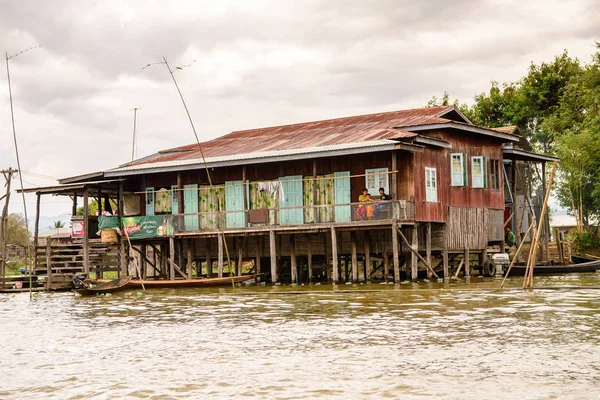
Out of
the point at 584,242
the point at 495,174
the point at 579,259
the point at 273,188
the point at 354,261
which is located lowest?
the point at 579,259

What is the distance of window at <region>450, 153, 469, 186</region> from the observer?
29.0 metres

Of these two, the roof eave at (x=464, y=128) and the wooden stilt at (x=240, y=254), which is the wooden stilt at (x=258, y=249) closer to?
the wooden stilt at (x=240, y=254)

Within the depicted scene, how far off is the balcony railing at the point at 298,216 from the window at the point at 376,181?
39.1 inches

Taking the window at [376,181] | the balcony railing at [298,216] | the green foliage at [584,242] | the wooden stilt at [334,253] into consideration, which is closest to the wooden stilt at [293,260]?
the balcony railing at [298,216]

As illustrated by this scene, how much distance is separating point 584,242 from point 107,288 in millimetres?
24212

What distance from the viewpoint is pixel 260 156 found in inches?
1097

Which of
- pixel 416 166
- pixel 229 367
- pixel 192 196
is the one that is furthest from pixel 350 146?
pixel 229 367

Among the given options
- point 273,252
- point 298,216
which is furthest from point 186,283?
point 298,216

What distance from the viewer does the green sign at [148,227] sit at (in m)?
29.9

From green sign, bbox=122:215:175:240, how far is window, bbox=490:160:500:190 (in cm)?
1120

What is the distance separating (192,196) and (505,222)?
11.8m

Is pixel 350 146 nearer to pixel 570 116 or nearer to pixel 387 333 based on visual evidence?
pixel 387 333

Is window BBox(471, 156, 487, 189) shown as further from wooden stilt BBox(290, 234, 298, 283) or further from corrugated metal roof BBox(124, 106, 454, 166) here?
wooden stilt BBox(290, 234, 298, 283)

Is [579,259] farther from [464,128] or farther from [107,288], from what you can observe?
[107,288]
